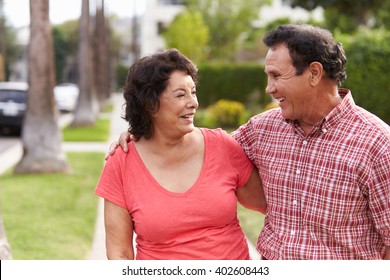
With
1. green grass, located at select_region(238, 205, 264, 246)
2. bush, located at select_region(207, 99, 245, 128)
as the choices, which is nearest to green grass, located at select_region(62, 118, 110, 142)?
bush, located at select_region(207, 99, 245, 128)

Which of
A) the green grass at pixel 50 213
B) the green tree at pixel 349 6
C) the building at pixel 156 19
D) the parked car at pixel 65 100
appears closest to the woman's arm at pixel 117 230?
the green grass at pixel 50 213

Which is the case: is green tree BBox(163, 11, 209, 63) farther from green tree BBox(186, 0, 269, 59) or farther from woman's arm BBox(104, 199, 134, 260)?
woman's arm BBox(104, 199, 134, 260)

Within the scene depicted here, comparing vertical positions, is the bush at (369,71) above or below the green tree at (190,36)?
above

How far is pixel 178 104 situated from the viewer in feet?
9.96

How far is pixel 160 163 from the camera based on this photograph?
10.2 ft

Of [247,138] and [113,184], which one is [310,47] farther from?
[113,184]

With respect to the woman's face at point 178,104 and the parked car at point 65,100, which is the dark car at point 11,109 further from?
the woman's face at point 178,104

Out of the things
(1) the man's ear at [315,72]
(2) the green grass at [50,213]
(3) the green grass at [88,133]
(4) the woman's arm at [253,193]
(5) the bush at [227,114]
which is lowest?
(3) the green grass at [88,133]

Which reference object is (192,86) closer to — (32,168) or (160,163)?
(160,163)

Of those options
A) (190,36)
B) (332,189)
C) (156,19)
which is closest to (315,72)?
(332,189)

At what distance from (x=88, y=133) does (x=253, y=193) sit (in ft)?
65.3

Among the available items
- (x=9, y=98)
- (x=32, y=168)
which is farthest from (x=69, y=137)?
(x=32, y=168)

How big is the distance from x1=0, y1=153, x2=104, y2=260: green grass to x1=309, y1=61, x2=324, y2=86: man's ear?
4.70 metres

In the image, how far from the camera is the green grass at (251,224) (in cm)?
816
